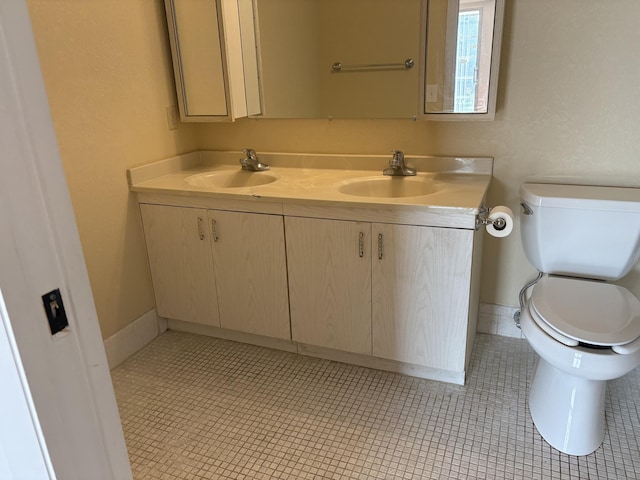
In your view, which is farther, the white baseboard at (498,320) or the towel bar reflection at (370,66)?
the white baseboard at (498,320)

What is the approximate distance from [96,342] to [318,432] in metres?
1.26

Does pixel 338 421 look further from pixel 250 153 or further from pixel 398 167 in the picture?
pixel 250 153

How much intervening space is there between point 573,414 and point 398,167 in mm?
1186

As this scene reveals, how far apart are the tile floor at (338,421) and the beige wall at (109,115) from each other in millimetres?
430

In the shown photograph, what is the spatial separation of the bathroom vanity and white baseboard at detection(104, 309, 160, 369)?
0.09 meters

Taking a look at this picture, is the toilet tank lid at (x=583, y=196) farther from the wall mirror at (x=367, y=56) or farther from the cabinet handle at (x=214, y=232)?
the cabinet handle at (x=214, y=232)

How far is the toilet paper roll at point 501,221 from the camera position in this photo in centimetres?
175

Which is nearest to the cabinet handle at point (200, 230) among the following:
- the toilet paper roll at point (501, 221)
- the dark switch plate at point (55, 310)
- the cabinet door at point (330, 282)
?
the cabinet door at point (330, 282)

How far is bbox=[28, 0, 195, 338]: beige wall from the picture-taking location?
Answer: 1820 millimetres

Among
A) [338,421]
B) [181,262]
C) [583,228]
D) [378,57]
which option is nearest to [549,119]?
[583,228]

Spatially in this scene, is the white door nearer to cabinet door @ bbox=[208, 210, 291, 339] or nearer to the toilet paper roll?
cabinet door @ bbox=[208, 210, 291, 339]

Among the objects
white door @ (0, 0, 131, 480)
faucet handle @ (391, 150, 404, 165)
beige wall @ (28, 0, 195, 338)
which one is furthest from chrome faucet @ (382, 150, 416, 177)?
white door @ (0, 0, 131, 480)

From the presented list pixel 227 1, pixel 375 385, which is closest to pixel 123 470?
pixel 375 385

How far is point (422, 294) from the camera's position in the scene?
185 centimetres
